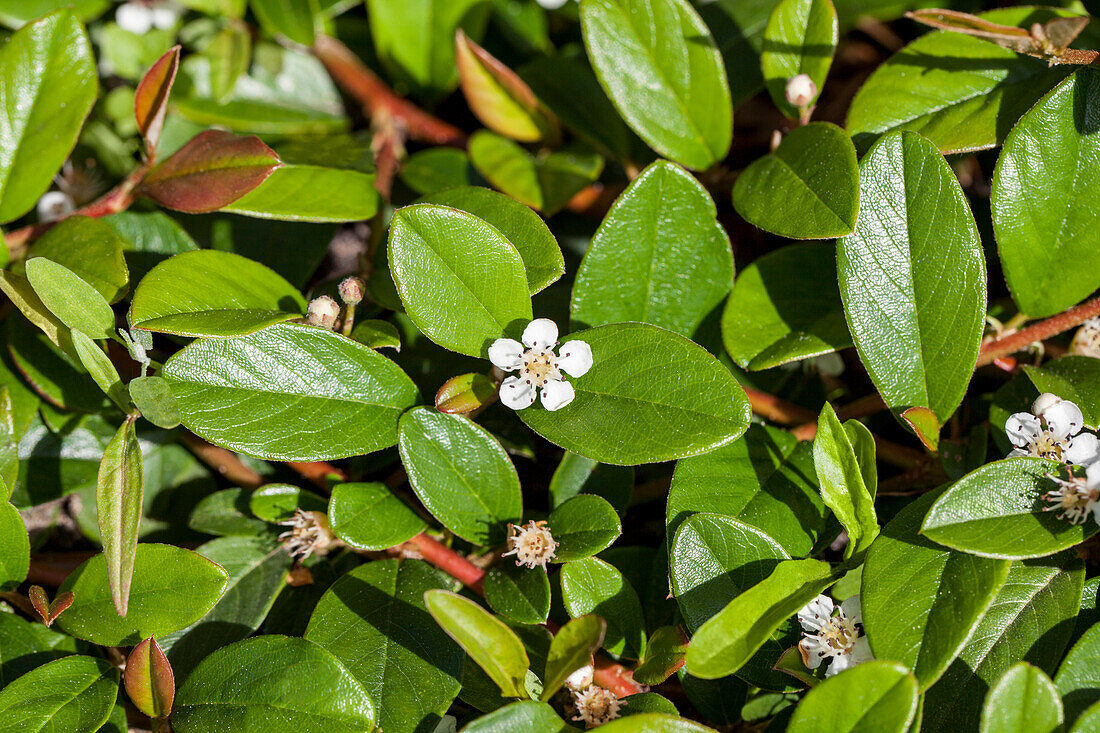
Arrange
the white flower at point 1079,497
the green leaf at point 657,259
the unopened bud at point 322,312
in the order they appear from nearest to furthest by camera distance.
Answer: the white flower at point 1079,497, the unopened bud at point 322,312, the green leaf at point 657,259

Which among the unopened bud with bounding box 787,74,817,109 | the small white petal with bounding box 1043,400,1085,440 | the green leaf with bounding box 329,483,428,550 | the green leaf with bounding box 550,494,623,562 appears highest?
the unopened bud with bounding box 787,74,817,109

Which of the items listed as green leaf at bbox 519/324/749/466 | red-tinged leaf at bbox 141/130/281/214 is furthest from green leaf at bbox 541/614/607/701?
red-tinged leaf at bbox 141/130/281/214

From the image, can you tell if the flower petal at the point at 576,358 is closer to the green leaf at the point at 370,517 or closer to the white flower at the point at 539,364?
the white flower at the point at 539,364

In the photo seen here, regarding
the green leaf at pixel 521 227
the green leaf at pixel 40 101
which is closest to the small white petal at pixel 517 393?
the green leaf at pixel 521 227

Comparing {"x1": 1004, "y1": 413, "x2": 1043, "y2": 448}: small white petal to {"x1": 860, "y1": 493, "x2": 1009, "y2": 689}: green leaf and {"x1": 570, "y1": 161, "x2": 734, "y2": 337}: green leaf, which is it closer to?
{"x1": 860, "y1": 493, "x2": 1009, "y2": 689}: green leaf

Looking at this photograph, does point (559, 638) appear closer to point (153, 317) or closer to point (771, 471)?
point (771, 471)

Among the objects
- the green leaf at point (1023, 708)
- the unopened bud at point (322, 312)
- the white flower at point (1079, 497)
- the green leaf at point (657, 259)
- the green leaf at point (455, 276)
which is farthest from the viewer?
the green leaf at point (657, 259)
